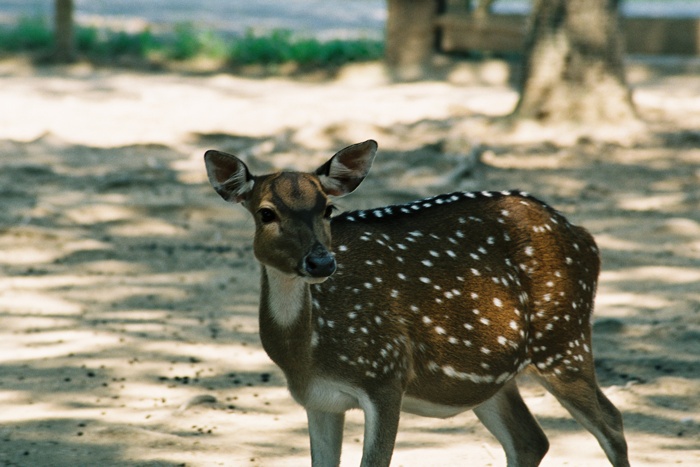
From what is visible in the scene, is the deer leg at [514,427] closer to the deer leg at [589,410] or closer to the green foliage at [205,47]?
the deer leg at [589,410]

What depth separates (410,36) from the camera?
17.5 m

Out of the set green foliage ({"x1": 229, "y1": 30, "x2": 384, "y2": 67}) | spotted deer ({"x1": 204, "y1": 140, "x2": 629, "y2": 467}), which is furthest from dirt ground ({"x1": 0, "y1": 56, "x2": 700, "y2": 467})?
green foliage ({"x1": 229, "y1": 30, "x2": 384, "y2": 67})

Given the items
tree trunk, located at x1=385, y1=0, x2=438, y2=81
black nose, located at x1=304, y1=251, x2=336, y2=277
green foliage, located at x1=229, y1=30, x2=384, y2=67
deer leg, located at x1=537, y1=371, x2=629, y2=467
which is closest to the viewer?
black nose, located at x1=304, y1=251, x2=336, y2=277

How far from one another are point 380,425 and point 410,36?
530 inches

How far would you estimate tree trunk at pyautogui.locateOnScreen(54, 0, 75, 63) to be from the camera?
59.1 ft

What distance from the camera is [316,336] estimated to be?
4.72 m

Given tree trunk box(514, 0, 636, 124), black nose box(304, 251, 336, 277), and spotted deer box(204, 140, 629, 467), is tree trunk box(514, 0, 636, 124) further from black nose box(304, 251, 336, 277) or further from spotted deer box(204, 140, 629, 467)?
black nose box(304, 251, 336, 277)

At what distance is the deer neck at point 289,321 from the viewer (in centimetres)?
471

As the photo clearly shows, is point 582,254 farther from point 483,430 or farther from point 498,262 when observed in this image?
point 483,430

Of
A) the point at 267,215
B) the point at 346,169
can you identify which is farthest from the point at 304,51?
the point at 267,215

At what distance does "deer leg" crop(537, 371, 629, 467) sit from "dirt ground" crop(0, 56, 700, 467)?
54 cm

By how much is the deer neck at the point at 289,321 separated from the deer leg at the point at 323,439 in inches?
12.5

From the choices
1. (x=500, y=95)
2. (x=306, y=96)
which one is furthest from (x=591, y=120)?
(x=306, y=96)

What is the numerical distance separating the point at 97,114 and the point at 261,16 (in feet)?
52.3
